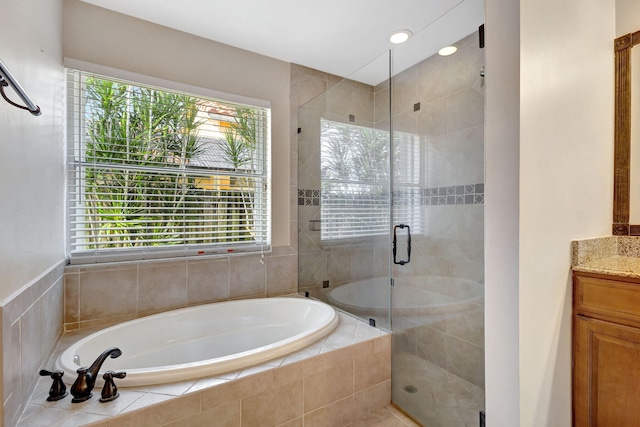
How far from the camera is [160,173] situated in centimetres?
223

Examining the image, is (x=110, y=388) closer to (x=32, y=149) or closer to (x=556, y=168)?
(x=32, y=149)

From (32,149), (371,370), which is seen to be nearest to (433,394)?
(371,370)

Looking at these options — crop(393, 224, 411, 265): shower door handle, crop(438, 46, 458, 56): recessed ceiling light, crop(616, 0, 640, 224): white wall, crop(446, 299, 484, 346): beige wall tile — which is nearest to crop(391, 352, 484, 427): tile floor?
crop(446, 299, 484, 346): beige wall tile

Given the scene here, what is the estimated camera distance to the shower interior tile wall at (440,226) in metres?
1.74

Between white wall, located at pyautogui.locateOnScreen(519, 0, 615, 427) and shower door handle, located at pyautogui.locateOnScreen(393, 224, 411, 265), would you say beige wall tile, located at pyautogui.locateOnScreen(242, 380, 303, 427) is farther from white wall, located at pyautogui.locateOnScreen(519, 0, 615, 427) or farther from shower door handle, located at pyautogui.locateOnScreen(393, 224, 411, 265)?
shower door handle, located at pyautogui.locateOnScreen(393, 224, 411, 265)

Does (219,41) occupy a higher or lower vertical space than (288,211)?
higher

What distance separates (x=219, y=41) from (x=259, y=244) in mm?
1695

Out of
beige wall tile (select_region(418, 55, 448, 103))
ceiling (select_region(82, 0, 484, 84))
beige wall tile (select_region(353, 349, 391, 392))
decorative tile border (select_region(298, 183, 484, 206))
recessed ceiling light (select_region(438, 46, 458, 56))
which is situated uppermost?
ceiling (select_region(82, 0, 484, 84))

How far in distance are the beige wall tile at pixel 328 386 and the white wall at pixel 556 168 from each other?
829 mm

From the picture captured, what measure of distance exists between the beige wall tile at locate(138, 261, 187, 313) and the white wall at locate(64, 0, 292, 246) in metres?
0.81

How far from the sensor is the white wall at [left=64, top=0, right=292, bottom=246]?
2008 millimetres

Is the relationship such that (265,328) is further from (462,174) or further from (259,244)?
(462,174)

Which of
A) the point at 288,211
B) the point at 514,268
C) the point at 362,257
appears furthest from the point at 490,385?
the point at 288,211

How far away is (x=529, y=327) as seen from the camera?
1.22m
